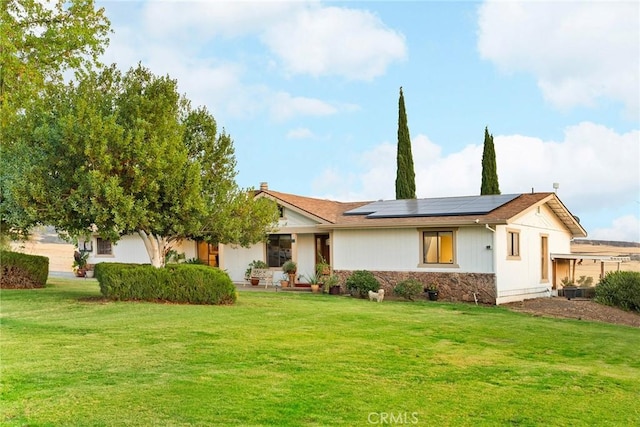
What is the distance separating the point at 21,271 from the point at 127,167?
8.27 m

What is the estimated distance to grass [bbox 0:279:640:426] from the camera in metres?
6.84

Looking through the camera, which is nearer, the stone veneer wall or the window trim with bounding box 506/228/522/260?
the stone veneer wall

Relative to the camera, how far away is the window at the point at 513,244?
73.1ft

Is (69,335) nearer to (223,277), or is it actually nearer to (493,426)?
(223,277)

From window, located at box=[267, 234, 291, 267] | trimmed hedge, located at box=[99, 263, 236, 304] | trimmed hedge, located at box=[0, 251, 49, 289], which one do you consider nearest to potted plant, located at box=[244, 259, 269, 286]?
window, located at box=[267, 234, 291, 267]

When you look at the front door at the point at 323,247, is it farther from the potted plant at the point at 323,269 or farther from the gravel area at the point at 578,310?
the gravel area at the point at 578,310

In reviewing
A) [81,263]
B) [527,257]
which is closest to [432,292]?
[527,257]

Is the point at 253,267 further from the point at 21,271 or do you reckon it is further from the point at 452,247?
the point at 452,247

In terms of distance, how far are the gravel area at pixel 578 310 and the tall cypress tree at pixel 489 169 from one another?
14.8 meters

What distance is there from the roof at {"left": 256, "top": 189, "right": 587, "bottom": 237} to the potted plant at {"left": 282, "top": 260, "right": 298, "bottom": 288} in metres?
2.34

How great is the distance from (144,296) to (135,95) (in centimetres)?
594

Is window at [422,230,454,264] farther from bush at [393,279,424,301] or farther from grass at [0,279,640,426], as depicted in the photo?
grass at [0,279,640,426]

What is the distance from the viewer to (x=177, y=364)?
9070 millimetres

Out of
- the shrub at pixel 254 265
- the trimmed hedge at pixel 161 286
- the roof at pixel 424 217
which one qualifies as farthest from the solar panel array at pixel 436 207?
the trimmed hedge at pixel 161 286
